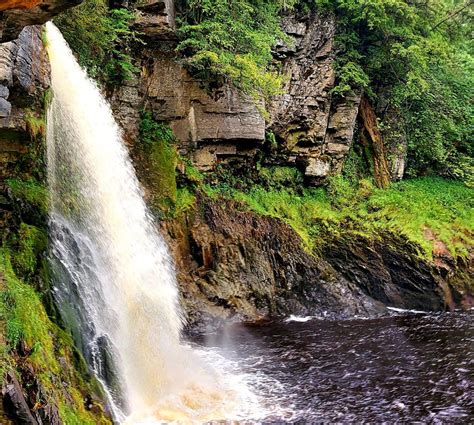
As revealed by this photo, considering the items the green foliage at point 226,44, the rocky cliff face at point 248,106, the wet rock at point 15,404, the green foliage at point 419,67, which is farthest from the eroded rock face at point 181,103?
the wet rock at point 15,404

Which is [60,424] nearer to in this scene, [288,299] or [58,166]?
[58,166]

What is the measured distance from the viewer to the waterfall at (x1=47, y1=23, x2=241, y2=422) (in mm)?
7457

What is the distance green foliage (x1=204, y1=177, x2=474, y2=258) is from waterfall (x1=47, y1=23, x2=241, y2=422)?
14.2ft

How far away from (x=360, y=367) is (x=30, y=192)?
7.55 m

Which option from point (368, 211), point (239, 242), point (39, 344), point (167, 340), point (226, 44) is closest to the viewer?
point (39, 344)

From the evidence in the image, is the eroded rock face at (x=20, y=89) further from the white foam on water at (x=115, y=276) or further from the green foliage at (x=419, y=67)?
the green foliage at (x=419, y=67)

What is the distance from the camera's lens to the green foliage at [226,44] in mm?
13570

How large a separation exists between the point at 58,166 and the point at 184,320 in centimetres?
533

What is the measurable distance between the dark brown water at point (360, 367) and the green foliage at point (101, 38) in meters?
8.26

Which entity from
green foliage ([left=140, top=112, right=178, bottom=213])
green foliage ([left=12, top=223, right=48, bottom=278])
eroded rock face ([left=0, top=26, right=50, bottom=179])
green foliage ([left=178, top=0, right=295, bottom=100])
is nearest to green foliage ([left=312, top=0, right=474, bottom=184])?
green foliage ([left=178, top=0, right=295, bottom=100])

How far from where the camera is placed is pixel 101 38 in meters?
12.2

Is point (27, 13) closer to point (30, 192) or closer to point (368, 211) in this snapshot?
point (30, 192)

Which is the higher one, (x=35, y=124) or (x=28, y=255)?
(x=35, y=124)

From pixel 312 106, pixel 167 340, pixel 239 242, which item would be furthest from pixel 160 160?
pixel 312 106
